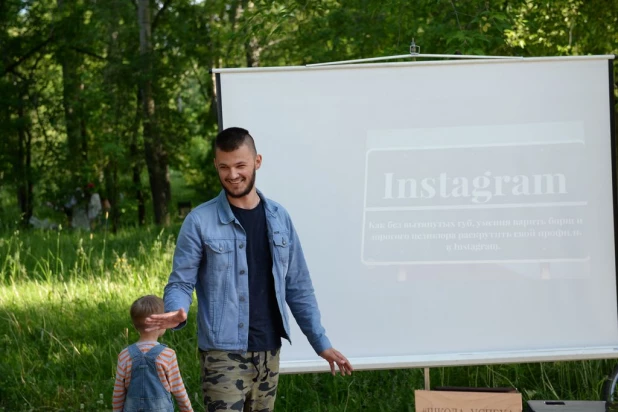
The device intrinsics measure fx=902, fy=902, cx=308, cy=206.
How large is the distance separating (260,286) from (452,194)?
159cm

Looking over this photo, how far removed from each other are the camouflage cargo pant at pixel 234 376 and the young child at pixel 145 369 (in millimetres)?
161

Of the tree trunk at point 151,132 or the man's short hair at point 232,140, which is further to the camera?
the tree trunk at point 151,132

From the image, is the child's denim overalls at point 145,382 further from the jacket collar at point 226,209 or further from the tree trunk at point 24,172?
the tree trunk at point 24,172

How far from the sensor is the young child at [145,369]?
3559mm

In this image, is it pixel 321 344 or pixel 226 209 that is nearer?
pixel 226 209

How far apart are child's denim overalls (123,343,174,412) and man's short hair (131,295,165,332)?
0.10 meters

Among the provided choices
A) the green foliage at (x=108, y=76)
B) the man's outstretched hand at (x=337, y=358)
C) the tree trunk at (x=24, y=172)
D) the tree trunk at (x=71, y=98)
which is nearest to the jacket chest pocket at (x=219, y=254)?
the man's outstretched hand at (x=337, y=358)

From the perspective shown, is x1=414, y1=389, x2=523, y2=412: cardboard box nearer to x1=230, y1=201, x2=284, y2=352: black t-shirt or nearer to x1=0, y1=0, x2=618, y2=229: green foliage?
x1=230, y1=201, x2=284, y2=352: black t-shirt

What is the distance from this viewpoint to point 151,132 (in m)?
18.5

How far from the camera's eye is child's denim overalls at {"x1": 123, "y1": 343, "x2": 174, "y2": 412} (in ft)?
Answer: 11.7

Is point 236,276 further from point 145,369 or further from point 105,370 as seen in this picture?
point 105,370

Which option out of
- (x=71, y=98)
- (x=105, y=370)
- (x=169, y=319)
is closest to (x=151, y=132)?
(x=71, y=98)

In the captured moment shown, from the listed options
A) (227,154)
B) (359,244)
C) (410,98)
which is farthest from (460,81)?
(227,154)

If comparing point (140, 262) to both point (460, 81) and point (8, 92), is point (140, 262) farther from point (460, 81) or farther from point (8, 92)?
point (8, 92)
